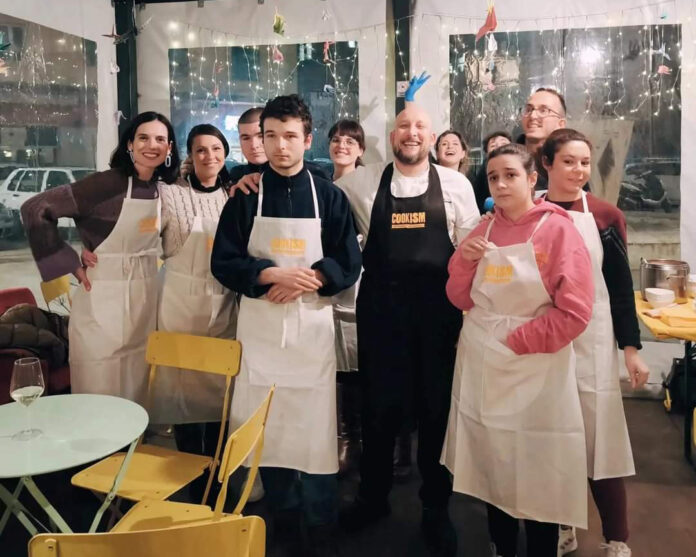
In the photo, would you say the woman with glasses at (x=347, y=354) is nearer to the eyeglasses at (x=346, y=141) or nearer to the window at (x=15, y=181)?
the eyeglasses at (x=346, y=141)

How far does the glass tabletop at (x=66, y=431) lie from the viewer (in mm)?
1698

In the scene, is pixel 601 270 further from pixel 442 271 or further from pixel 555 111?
pixel 555 111

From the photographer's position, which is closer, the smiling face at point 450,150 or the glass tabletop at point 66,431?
the glass tabletop at point 66,431

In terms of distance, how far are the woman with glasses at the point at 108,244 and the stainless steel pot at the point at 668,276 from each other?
2569 millimetres

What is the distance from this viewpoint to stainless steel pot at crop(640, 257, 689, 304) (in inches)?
128

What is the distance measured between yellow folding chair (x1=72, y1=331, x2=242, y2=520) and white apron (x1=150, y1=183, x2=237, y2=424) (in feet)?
0.57

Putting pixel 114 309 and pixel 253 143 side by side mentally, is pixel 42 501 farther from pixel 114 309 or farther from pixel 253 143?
pixel 253 143

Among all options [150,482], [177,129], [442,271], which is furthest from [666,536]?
[177,129]

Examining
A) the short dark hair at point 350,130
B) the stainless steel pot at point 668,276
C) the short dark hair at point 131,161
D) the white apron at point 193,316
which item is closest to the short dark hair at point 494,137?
the short dark hair at point 350,130

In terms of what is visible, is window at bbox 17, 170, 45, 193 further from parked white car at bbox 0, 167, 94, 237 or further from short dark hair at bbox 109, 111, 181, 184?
short dark hair at bbox 109, 111, 181, 184

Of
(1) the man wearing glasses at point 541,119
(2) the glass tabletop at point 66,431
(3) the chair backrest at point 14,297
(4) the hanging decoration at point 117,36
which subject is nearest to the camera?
(2) the glass tabletop at point 66,431

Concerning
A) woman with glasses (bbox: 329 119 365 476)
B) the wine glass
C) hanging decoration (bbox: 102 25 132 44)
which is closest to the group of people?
woman with glasses (bbox: 329 119 365 476)

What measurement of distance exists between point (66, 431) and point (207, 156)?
1.29 metres

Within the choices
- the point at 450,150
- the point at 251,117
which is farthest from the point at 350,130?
the point at 251,117
